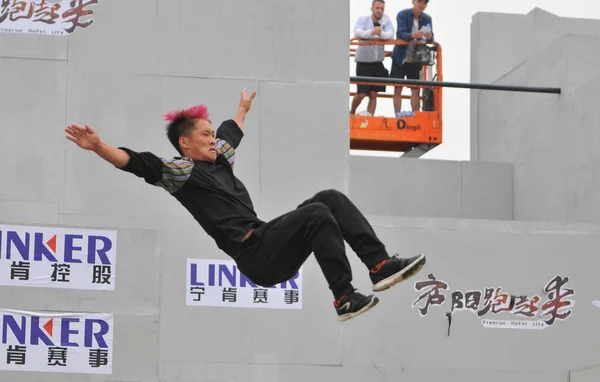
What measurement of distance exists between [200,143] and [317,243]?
104 centimetres

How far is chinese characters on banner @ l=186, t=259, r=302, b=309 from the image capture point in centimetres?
1351

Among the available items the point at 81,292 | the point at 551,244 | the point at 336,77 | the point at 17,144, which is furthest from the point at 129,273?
the point at 551,244

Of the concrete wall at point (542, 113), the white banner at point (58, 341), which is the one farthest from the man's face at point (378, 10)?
the white banner at point (58, 341)

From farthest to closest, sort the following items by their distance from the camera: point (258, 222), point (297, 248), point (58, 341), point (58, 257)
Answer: point (58, 257) < point (58, 341) < point (258, 222) < point (297, 248)

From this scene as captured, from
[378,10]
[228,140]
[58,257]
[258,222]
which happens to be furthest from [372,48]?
[258,222]

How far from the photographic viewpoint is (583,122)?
15648 millimetres

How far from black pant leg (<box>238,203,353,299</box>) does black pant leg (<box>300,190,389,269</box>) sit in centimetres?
8

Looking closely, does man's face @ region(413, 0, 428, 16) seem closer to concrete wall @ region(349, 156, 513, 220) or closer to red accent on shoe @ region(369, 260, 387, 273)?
concrete wall @ region(349, 156, 513, 220)

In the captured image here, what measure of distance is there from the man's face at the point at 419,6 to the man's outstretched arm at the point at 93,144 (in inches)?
350

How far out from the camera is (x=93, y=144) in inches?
326

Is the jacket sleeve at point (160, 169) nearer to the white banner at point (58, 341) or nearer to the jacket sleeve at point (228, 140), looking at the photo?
the jacket sleeve at point (228, 140)

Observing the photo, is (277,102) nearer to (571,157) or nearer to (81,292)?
(81,292)

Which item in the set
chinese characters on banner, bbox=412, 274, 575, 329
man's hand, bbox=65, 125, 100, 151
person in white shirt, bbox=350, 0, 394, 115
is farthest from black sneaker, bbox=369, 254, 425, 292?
person in white shirt, bbox=350, 0, 394, 115

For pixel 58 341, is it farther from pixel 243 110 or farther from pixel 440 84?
pixel 440 84
